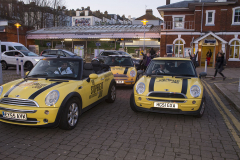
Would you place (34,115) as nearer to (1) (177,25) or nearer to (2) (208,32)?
(2) (208,32)

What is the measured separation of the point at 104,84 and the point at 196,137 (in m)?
Answer: 3.10

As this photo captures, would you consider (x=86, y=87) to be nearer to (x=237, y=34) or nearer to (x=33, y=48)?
(x=237, y=34)

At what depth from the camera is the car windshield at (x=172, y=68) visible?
6301 millimetres

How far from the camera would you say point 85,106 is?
5262 millimetres

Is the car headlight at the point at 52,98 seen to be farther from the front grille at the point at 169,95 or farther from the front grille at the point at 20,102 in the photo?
the front grille at the point at 169,95

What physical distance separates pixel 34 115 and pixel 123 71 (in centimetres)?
584

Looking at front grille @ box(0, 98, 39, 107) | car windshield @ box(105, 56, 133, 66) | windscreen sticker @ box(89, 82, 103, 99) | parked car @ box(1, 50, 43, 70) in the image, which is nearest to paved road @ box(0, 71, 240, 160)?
windscreen sticker @ box(89, 82, 103, 99)

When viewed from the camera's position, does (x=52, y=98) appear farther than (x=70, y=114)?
No

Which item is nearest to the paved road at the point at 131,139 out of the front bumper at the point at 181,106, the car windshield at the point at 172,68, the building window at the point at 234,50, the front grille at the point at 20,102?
the front bumper at the point at 181,106

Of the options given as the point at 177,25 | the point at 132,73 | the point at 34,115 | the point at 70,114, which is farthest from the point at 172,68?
the point at 177,25

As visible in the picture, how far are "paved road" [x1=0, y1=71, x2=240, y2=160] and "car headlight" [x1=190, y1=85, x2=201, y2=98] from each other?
2.29 ft

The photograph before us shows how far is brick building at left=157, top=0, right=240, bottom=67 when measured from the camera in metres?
25.5

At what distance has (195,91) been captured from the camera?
5.25 meters

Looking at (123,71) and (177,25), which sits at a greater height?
(177,25)
